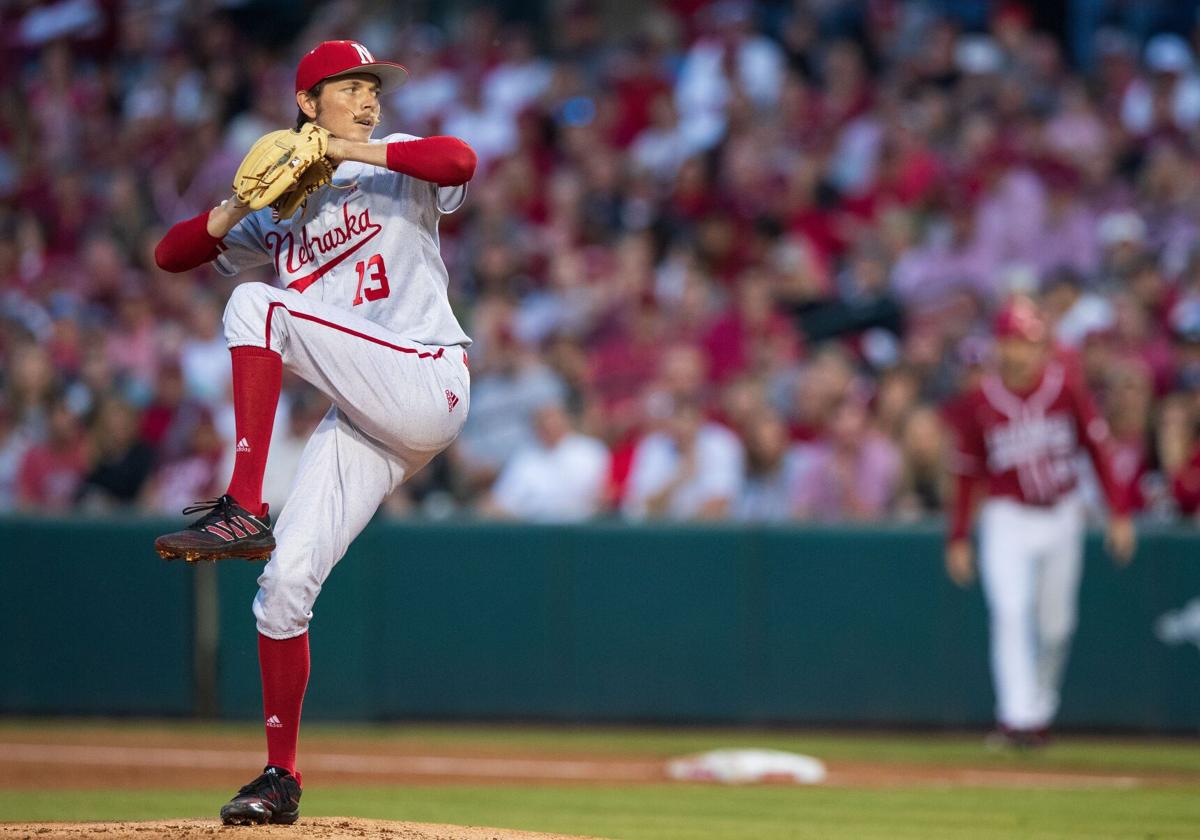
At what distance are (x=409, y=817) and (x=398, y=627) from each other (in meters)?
3.43

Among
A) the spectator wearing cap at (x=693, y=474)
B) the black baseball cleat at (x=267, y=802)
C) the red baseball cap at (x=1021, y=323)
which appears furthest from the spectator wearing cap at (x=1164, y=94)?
the black baseball cleat at (x=267, y=802)

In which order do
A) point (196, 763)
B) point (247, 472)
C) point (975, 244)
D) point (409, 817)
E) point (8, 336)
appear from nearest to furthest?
point (247, 472), point (409, 817), point (196, 763), point (975, 244), point (8, 336)

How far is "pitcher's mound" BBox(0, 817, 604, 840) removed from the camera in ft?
15.1

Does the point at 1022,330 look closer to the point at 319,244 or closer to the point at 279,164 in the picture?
the point at 319,244

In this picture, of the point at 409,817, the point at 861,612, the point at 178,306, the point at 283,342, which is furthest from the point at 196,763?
the point at 178,306

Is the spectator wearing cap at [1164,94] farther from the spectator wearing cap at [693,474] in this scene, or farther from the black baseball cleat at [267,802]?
the black baseball cleat at [267,802]

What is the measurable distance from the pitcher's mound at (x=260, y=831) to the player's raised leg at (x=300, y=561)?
12 centimetres

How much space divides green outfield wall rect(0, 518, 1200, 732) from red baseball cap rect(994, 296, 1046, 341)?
1288 mm

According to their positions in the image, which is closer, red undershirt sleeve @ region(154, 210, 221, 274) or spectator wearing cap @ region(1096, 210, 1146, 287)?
red undershirt sleeve @ region(154, 210, 221, 274)

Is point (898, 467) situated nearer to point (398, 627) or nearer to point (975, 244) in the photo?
point (975, 244)

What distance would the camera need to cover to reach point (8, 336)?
41.1 feet

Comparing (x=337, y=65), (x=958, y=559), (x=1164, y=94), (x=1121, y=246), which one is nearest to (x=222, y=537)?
(x=337, y=65)

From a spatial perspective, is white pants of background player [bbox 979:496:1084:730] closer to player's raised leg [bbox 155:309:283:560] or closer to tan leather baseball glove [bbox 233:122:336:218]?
player's raised leg [bbox 155:309:283:560]

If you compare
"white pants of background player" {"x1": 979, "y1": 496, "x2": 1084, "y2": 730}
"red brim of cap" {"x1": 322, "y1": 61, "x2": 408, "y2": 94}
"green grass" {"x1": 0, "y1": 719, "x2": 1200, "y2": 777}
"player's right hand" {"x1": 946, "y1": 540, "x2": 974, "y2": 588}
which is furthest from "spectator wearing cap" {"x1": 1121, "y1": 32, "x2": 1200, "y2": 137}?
"red brim of cap" {"x1": 322, "y1": 61, "x2": 408, "y2": 94}
